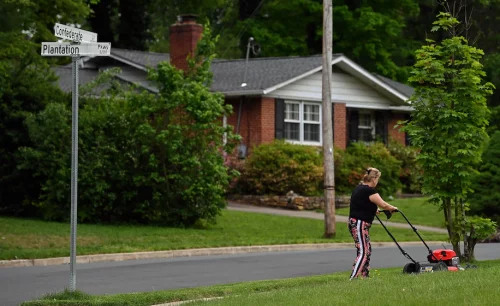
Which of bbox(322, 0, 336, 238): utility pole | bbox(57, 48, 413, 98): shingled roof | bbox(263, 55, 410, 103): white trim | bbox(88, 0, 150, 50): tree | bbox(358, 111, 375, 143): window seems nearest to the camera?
bbox(322, 0, 336, 238): utility pole

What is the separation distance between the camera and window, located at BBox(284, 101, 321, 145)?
3759 centimetres

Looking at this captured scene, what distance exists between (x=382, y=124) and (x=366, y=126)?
0.74 meters

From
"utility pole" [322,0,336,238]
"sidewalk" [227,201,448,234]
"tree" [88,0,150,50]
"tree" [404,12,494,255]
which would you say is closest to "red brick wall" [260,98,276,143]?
"sidewalk" [227,201,448,234]

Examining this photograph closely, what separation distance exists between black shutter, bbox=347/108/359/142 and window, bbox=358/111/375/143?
65 centimetres

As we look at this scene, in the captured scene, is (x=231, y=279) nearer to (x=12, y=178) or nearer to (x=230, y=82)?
(x=12, y=178)

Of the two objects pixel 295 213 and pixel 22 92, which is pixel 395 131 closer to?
pixel 295 213

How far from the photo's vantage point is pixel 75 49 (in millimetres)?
12789

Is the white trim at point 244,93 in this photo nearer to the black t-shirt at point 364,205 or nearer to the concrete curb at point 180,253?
the concrete curb at point 180,253

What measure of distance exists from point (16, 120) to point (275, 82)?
11.7 metres

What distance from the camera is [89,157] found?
2605 cm

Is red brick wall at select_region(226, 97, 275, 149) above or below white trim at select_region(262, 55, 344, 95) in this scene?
below

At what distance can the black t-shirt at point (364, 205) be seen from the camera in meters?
14.4

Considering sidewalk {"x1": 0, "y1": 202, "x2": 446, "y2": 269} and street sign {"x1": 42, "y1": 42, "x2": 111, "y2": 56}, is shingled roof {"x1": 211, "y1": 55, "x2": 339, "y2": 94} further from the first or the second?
street sign {"x1": 42, "y1": 42, "x2": 111, "y2": 56}

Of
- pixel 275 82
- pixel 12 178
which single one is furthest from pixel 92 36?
pixel 275 82
